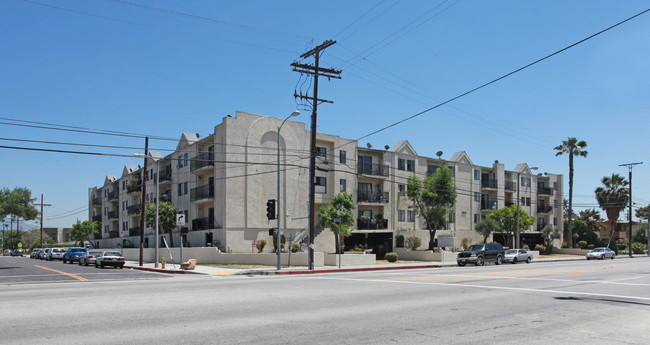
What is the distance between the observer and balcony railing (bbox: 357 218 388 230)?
4575 centimetres

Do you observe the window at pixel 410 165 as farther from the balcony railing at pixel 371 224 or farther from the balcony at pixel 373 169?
the balcony railing at pixel 371 224

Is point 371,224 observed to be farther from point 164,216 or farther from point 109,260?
point 109,260

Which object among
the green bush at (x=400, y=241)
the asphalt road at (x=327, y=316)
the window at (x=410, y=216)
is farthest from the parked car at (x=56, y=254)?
the asphalt road at (x=327, y=316)

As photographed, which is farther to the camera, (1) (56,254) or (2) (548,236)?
(2) (548,236)

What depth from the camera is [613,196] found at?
68.6 m

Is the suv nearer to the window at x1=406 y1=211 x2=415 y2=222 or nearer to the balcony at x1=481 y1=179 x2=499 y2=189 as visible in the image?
the window at x1=406 y1=211 x2=415 y2=222

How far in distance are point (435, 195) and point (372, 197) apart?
19.5 ft

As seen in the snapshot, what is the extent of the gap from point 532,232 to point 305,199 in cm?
3402

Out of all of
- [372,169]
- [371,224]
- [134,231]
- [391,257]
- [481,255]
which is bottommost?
[391,257]

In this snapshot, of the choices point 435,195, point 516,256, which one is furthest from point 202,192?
point 516,256

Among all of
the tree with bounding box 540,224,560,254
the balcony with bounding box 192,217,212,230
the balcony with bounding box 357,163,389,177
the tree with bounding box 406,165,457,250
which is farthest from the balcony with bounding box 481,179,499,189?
the balcony with bounding box 192,217,212,230

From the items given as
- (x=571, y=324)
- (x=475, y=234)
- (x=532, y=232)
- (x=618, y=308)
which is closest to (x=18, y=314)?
(x=571, y=324)

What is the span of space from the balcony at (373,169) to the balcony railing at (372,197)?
1.93 m

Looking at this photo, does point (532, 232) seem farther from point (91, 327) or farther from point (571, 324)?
point (91, 327)
